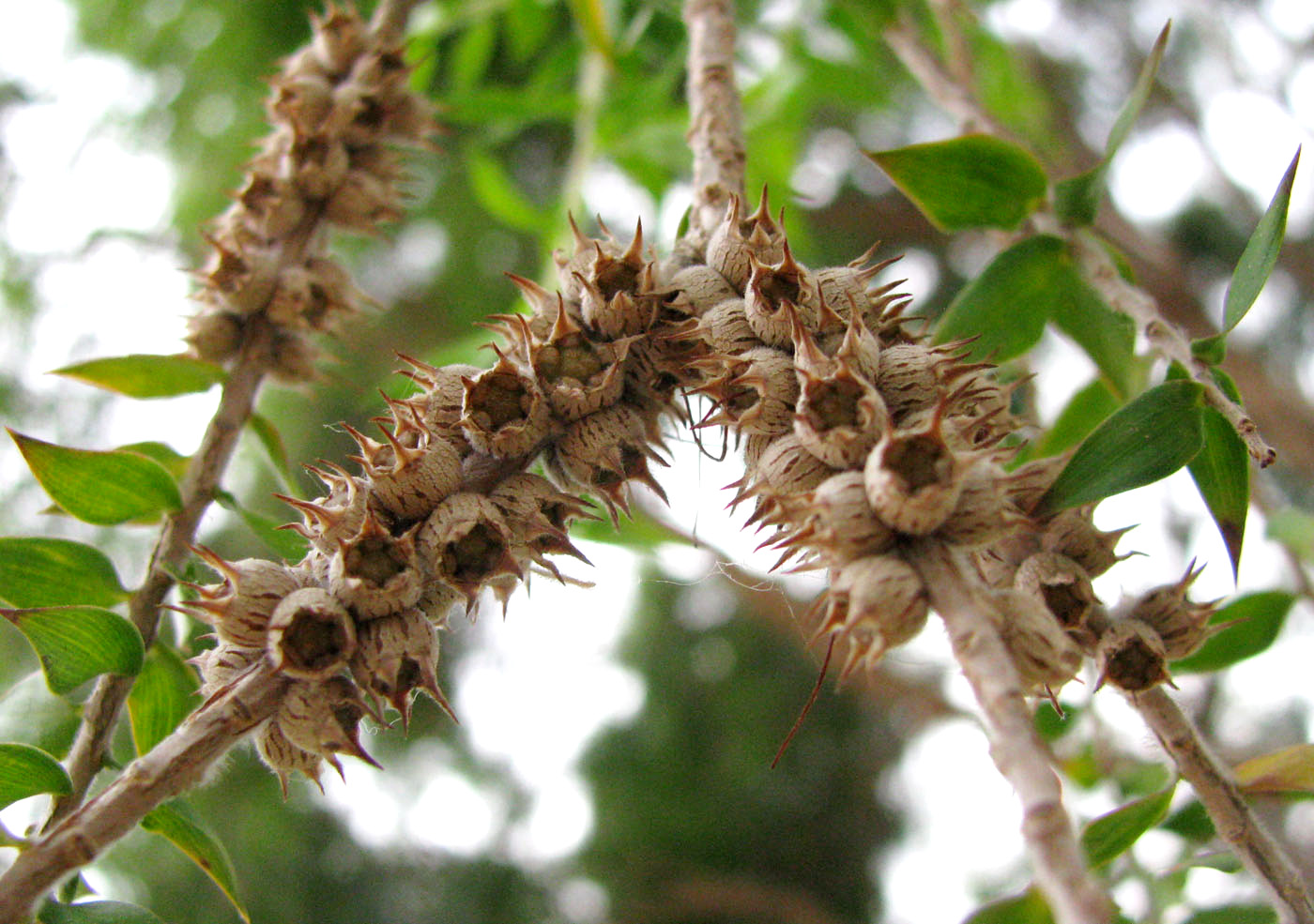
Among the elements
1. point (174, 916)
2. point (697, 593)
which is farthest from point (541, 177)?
point (174, 916)

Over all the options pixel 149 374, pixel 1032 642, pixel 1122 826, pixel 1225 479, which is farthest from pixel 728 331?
pixel 149 374

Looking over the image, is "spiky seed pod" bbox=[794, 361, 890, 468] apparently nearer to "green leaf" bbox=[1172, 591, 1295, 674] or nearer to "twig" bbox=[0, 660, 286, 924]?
"twig" bbox=[0, 660, 286, 924]

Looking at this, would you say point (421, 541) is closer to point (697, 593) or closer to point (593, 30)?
point (593, 30)

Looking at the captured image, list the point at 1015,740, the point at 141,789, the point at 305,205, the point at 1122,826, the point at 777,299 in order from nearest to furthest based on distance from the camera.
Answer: the point at 1015,740 < the point at 141,789 < the point at 777,299 < the point at 1122,826 < the point at 305,205

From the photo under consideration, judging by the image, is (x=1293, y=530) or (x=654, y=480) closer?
(x=654, y=480)

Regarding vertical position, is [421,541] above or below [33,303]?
below

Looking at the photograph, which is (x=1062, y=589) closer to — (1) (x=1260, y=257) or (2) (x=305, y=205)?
(1) (x=1260, y=257)
